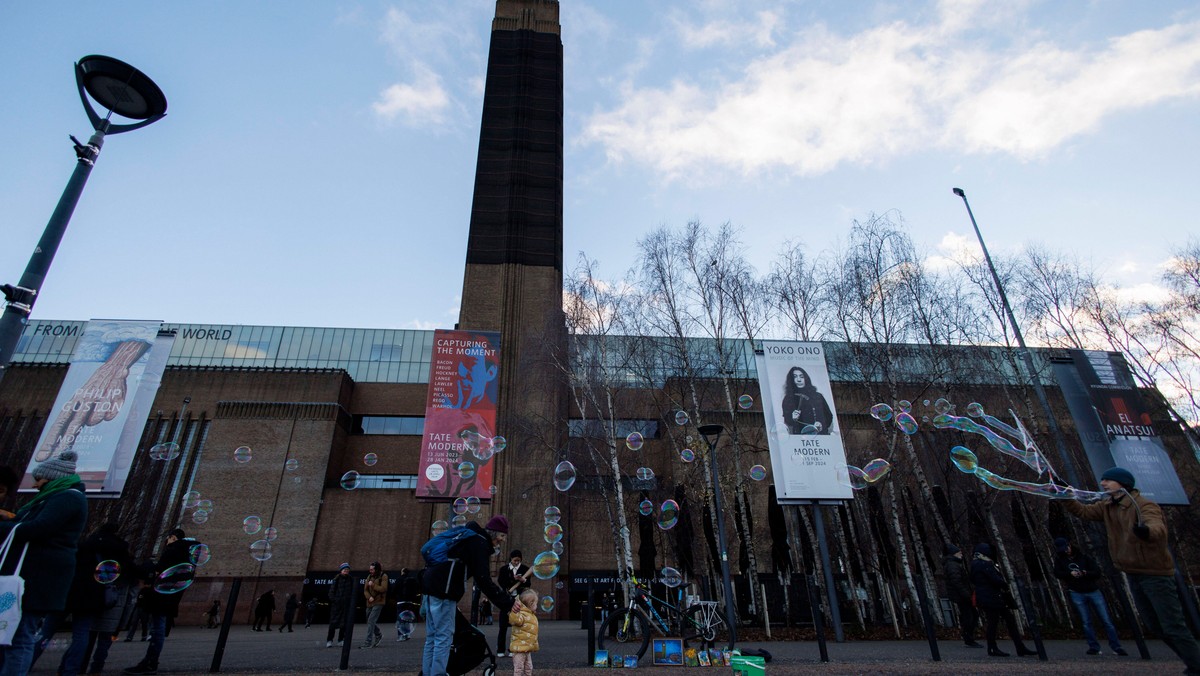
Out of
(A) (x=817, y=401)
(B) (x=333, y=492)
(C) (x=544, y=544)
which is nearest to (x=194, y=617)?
(B) (x=333, y=492)

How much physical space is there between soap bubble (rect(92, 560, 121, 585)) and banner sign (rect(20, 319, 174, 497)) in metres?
9.49

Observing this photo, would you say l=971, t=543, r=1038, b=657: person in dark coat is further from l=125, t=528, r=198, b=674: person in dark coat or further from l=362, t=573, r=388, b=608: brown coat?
l=125, t=528, r=198, b=674: person in dark coat

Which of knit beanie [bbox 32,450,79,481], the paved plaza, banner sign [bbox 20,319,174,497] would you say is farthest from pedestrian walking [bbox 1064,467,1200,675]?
banner sign [bbox 20,319,174,497]

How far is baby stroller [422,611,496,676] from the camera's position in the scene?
19.2ft

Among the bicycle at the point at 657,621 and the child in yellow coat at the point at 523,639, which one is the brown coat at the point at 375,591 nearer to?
the bicycle at the point at 657,621

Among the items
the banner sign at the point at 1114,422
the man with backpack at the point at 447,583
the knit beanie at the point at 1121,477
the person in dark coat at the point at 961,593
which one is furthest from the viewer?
the banner sign at the point at 1114,422

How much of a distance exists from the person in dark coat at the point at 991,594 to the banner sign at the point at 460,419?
16.7 m

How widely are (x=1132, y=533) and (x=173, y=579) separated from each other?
12.0 metres

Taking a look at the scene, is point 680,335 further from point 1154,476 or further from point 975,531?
point 975,531

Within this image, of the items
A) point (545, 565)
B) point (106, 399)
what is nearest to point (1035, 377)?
point (545, 565)

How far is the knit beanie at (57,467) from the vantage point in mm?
4844

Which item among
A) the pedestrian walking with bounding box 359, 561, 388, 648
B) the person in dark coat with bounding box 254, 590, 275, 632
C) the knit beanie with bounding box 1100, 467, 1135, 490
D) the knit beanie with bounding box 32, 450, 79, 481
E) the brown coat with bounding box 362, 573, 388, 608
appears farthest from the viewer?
the person in dark coat with bounding box 254, 590, 275, 632

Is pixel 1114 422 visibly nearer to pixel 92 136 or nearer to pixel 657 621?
pixel 657 621

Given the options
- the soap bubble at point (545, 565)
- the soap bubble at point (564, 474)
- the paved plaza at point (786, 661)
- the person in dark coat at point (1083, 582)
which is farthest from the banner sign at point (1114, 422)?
the soap bubble at point (545, 565)
